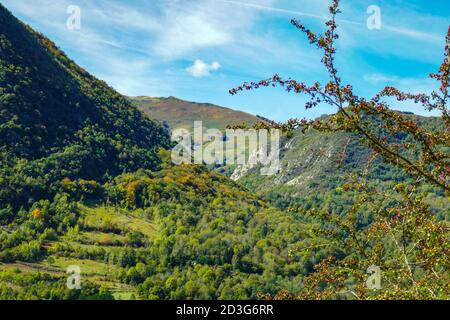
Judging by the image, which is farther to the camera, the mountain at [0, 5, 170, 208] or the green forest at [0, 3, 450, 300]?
the mountain at [0, 5, 170, 208]

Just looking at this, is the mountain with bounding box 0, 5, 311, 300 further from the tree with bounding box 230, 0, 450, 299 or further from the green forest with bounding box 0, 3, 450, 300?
the tree with bounding box 230, 0, 450, 299

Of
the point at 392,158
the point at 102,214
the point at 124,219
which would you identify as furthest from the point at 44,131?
the point at 392,158

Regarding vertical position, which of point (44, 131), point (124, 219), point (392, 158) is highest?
point (44, 131)

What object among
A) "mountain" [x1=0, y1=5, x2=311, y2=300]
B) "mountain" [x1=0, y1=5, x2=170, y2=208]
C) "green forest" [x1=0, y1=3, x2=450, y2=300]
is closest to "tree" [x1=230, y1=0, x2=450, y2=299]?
"green forest" [x1=0, y1=3, x2=450, y2=300]

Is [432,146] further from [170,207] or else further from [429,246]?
[170,207]

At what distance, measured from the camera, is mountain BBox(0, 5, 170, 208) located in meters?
137

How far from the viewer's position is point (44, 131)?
161m

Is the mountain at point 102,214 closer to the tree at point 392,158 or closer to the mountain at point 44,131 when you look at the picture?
the mountain at point 44,131

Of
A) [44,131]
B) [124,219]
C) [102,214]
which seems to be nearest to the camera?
[102,214]

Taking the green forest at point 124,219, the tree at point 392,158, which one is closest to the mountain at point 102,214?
the green forest at point 124,219

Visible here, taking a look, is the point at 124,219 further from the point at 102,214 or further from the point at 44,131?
the point at 44,131

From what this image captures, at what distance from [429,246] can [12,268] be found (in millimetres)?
94142
